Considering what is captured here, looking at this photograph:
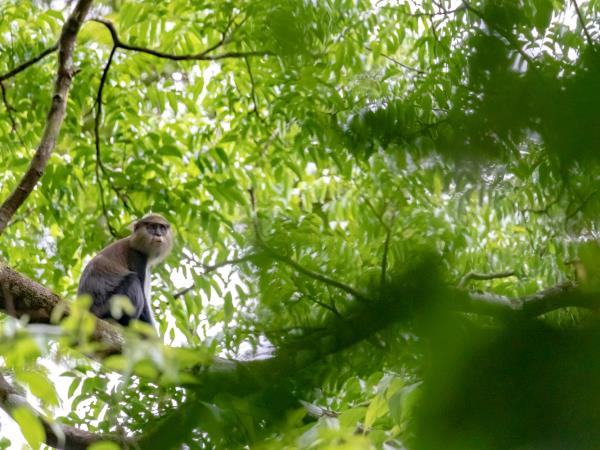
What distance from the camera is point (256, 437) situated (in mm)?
1302

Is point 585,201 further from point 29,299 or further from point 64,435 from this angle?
point 29,299

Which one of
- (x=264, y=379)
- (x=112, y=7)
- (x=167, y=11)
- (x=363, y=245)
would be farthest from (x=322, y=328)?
(x=112, y=7)

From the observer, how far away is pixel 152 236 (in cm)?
789

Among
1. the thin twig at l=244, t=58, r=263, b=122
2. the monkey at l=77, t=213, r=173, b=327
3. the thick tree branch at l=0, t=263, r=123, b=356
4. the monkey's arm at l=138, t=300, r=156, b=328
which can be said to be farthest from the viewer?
the monkey's arm at l=138, t=300, r=156, b=328

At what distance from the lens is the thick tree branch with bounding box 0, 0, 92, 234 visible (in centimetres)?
486

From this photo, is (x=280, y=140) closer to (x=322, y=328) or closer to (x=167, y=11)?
(x=167, y=11)

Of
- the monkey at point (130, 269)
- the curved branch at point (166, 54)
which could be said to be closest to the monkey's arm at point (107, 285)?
the monkey at point (130, 269)

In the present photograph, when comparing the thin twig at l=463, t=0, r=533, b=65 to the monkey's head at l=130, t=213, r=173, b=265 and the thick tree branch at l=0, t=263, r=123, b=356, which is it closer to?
the thick tree branch at l=0, t=263, r=123, b=356

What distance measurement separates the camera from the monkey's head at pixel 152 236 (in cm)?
789

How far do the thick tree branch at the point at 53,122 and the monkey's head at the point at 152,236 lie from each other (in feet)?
8.27

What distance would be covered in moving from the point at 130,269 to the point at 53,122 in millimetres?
2718

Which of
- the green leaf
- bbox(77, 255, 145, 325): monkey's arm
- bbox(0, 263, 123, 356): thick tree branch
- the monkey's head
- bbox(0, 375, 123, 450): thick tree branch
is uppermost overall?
the monkey's head

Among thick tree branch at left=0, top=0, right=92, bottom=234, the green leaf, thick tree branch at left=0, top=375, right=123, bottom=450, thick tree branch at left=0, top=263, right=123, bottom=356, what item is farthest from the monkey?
the green leaf

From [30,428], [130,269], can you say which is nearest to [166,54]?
[130,269]
